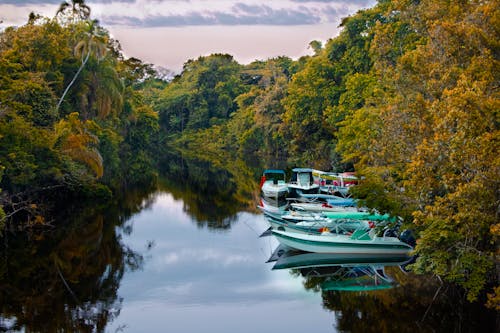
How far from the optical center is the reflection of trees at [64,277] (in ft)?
56.3

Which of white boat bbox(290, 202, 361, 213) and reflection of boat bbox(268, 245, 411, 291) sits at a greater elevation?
white boat bbox(290, 202, 361, 213)

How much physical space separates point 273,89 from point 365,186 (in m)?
46.6

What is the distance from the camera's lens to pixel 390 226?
2422 centimetres

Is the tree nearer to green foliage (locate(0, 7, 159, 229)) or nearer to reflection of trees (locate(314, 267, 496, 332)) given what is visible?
→ green foliage (locate(0, 7, 159, 229))

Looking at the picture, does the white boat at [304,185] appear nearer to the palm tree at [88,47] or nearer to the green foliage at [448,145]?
the green foliage at [448,145]

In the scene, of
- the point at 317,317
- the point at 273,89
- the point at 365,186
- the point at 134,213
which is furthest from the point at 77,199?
the point at 273,89

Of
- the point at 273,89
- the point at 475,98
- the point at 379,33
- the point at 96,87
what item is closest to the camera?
the point at 475,98

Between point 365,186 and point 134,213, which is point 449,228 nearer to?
point 365,186

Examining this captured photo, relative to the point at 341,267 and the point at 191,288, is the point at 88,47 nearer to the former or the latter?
the point at 191,288

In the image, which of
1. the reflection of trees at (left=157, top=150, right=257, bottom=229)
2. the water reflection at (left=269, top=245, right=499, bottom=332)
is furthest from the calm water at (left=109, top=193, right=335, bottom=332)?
the reflection of trees at (left=157, top=150, right=257, bottom=229)

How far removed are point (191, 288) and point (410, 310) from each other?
746 centimetres

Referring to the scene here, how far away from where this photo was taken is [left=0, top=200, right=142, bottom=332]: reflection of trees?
56.3 feet

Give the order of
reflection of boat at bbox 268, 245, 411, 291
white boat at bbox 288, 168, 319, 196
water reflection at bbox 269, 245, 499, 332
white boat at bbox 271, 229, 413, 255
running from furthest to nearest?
white boat at bbox 288, 168, 319, 196 < white boat at bbox 271, 229, 413, 255 < reflection of boat at bbox 268, 245, 411, 291 < water reflection at bbox 269, 245, 499, 332

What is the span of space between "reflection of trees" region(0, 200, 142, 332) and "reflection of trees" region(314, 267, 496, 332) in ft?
23.4
